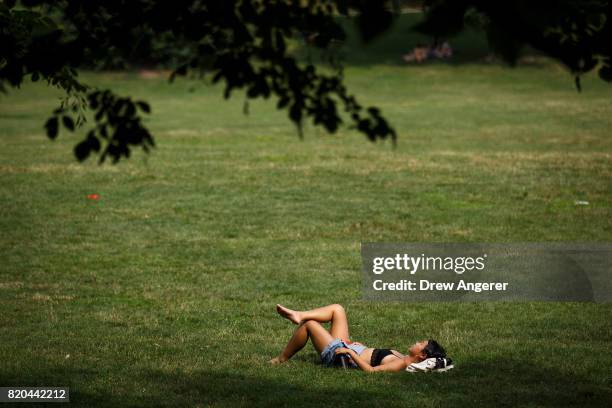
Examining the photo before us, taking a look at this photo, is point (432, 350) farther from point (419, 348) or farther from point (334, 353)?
point (334, 353)

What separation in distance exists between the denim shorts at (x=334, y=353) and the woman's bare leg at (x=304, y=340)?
0.35ft

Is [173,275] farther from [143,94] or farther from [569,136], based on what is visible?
[143,94]

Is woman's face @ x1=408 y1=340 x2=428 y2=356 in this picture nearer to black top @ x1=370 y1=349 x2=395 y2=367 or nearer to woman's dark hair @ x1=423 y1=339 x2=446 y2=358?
woman's dark hair @ x1=423 y1=339 x2=446 y2=358

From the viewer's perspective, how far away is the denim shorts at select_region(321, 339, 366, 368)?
32.4 ft

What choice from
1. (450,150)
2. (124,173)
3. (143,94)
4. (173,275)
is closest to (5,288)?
(173,275)

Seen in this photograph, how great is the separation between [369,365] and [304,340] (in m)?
0.80

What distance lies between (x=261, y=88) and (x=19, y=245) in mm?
10837

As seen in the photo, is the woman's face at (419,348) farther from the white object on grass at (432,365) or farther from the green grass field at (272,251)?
the green grass field at (272,251)

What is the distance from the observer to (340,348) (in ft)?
32.1

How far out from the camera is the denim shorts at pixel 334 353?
9867mm

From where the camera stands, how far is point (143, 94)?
45.3 metres

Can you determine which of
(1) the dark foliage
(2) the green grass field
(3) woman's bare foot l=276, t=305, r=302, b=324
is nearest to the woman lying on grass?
(3) woman's bare foot l=276, t=305, r=302, b=324

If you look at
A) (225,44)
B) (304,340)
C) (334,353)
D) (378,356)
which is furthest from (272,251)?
(225,44)

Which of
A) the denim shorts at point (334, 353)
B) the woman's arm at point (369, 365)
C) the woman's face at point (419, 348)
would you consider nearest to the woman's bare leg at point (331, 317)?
the denim shorts at point (334, 353)
